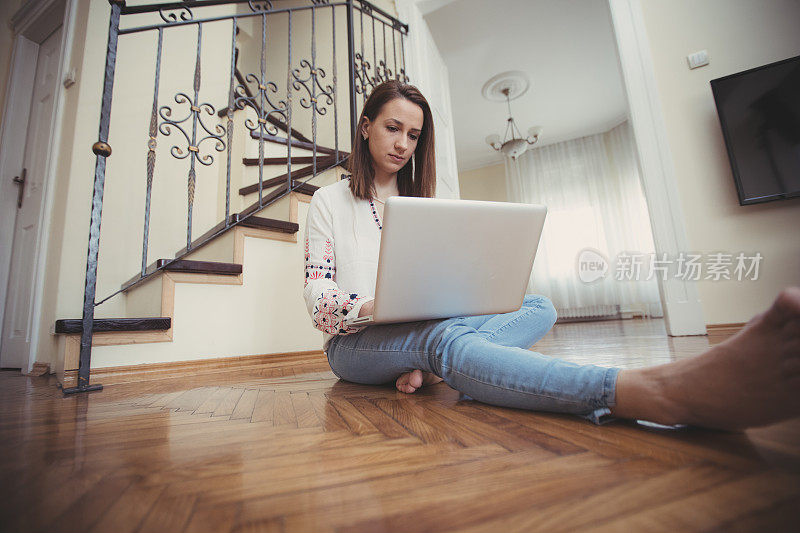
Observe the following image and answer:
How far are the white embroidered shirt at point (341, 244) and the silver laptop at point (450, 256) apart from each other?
23cm

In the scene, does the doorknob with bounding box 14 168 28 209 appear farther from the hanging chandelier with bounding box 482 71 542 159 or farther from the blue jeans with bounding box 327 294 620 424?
the hanging chandelier with bounding box 482 71 542 159

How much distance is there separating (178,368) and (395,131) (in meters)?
1.17

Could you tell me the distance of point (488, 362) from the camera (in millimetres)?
639

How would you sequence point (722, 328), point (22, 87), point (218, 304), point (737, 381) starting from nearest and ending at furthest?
point (737, 381) → point (218, 304) → point (722, 328) → point (22, 87)

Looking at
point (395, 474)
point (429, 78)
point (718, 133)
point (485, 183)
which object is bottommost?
point (395, 474)

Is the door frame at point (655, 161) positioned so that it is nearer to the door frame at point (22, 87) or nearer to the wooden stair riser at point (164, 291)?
the wooden stair riser at point (164, 291)

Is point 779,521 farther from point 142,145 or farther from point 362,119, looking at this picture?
point 142,145

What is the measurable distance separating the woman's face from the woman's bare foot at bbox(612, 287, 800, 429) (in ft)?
2.72

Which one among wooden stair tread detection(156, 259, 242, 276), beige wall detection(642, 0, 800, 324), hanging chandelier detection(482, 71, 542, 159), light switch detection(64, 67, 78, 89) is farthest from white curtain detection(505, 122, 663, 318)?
light switch detection(64, 67, 78, 89)

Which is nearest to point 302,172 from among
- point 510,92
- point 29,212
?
point 29,212

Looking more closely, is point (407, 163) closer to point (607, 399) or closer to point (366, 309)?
point (366, 309)

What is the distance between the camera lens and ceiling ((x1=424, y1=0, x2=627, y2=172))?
3.03 meters

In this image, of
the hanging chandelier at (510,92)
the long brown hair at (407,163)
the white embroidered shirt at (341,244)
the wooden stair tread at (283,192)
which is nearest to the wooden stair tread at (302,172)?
the wooden stair tread at (283,192)

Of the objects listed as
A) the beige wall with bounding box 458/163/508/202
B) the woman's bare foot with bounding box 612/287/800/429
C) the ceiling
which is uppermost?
the ceiling
